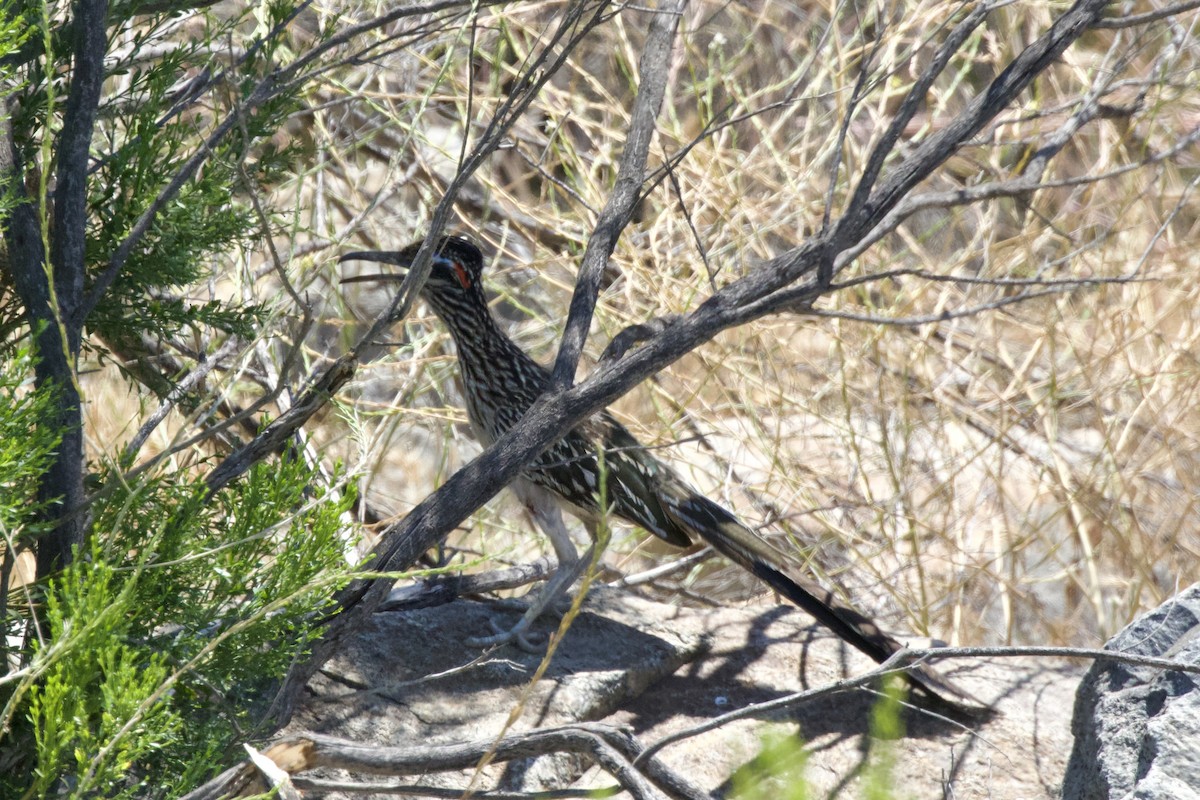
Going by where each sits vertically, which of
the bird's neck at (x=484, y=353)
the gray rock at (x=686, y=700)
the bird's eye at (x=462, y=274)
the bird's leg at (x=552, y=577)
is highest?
the bird's eye at (x=462, y=274)

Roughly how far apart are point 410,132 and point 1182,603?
3035 mm

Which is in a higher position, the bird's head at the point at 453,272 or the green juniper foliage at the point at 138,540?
the bird's head at the point at 453,272

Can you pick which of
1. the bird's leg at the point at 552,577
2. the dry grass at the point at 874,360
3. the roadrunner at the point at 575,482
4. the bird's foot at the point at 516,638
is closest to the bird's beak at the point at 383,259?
the roadrunner at the point at 575,482

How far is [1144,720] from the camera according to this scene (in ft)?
9.55

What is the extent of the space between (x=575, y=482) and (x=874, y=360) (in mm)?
2222

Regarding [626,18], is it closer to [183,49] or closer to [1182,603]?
[183,49]

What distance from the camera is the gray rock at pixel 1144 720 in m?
2.69

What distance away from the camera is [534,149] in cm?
745

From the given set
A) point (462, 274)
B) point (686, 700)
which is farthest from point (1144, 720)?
point (462, 274)

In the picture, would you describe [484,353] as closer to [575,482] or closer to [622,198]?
[575,482]

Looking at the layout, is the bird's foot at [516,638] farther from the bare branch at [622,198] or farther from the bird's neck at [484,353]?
the bare branch at [622,198]

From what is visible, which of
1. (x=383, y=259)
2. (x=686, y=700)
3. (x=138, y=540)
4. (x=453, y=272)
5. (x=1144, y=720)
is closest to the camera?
(x=138, y=540)

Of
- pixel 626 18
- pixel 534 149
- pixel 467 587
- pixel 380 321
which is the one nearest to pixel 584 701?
pixel 467 587

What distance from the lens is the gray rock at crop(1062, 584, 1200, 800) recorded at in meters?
2.69
